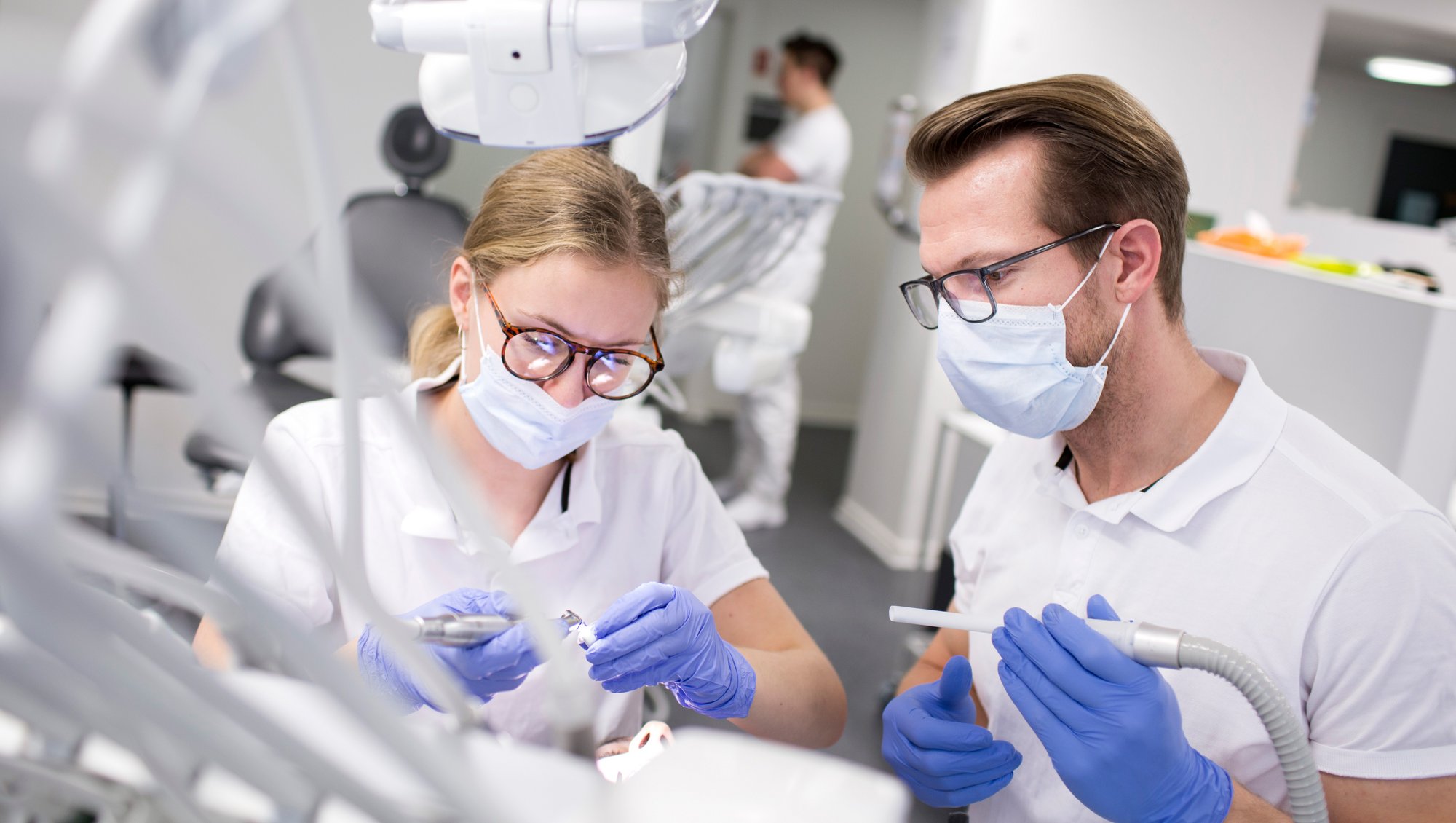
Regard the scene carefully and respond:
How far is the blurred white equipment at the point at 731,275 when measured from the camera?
182cm

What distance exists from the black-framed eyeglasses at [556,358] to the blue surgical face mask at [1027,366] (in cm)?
36

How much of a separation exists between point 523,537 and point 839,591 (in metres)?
2.56

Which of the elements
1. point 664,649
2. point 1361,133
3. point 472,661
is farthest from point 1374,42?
point 472,661

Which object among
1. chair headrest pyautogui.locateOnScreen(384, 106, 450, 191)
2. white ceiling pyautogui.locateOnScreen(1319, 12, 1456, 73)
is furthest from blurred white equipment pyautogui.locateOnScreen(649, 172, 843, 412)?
white ceiling pyautogui.locateOnScreen(1319, 12, 1456, 73)

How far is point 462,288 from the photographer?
128 centimetres

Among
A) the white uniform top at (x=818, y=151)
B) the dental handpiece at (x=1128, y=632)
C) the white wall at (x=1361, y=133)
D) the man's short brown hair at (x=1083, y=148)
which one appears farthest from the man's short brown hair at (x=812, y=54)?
the white wall at (x=1361, y=133)

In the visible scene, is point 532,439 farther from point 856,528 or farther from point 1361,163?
point 1361,163

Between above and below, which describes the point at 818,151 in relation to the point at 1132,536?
above

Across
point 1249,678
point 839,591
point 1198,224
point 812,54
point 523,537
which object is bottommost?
point 839,591

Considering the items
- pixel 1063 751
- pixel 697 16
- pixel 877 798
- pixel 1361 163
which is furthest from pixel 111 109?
pixel 1361 163

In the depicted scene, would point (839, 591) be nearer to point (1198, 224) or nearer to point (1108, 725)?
point (1198, 224)

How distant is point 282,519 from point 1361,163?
7.72m

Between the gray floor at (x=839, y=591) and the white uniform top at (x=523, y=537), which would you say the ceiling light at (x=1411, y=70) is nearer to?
the gray floor at (x=839, y=591)

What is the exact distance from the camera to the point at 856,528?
4.36m
